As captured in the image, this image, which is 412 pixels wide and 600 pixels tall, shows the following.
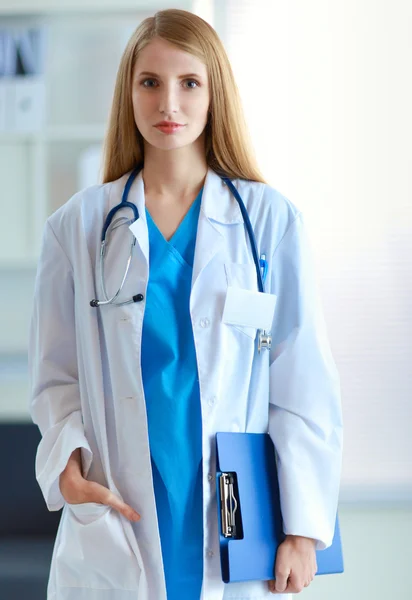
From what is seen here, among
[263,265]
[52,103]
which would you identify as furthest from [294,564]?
[52,103]

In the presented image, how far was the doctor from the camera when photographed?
3.84 ft

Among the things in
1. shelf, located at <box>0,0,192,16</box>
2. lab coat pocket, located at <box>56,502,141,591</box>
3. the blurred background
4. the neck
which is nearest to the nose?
the neck

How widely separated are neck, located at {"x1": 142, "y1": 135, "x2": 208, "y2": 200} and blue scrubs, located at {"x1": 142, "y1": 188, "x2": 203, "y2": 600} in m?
0.20

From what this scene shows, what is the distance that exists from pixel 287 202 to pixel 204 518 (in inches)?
21.4

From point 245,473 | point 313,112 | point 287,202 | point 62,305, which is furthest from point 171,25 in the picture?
point 313,112

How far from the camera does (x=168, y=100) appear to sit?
1.20 metres

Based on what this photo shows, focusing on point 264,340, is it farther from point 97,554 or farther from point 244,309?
point 97,554

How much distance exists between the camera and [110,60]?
2453mm

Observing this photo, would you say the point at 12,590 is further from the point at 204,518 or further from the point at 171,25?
the point at 171,25

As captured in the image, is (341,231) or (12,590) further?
(341,231)

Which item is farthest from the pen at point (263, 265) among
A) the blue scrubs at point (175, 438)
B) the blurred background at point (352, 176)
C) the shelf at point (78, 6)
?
the shelf at point (78, 6)

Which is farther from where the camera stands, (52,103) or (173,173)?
(52,103)

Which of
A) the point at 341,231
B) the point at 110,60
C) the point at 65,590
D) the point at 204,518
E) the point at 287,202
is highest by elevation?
the point at 110,60

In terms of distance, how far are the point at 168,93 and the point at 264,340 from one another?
427 mm
